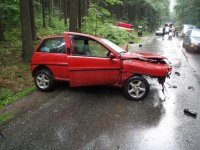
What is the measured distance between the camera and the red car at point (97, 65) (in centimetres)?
688

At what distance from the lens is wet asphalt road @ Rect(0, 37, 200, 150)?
4715 millimetres

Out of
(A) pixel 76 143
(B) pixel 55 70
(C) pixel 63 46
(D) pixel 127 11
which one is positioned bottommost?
(A) pixel 76 143

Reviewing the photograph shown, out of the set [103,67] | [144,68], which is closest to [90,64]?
[103,67]

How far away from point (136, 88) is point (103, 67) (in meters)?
1.14

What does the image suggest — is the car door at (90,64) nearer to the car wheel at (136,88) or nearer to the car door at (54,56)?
the car door at (54,56)

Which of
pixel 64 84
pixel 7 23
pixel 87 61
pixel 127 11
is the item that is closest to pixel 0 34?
pixel 7 23

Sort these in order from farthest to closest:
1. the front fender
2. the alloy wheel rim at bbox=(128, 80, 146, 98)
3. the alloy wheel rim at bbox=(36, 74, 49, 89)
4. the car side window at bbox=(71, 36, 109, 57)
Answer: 1. the alloy wheel rim at bbox=(36, 74, 49, 89)
2. the car side window at bbox=(71, 36, 109, 57)
3. the alloy wheel rim at bbox=(128, 80, 146, 98)
4. the front fender

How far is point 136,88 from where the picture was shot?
692cm

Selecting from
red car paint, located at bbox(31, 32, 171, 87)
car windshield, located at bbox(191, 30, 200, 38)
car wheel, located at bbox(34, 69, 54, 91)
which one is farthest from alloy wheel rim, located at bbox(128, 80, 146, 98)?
car windshield, located at bbox(191, 30, 200, 38)

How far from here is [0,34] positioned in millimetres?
14914

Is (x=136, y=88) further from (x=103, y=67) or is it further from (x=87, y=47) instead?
(x=87, y=47)

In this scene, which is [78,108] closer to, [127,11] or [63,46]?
[63,46]

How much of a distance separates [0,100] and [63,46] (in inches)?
102

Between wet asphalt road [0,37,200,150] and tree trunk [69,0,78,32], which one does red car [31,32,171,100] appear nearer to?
wet asphalt road [0,37,200,150]
